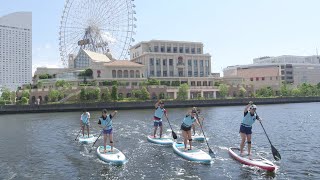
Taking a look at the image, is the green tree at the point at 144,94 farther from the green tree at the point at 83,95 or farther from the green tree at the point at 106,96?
the green tree at the point at 83,95

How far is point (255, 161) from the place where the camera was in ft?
75.0

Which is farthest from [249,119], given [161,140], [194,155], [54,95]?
[54,95]

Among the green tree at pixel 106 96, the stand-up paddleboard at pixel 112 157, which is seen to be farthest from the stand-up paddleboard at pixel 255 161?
the green tree at pixel 106 96

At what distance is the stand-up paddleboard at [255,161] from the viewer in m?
21.6

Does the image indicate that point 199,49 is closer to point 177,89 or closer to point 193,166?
point 177,89

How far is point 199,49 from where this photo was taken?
18200 centimetres

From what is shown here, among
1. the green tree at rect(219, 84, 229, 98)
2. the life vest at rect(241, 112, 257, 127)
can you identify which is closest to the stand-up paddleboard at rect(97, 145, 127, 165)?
the life vest at rect(241, 112, 257, 127)

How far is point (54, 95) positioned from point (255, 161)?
106743 mm

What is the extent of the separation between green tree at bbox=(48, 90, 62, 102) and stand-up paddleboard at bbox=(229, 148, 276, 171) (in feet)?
340

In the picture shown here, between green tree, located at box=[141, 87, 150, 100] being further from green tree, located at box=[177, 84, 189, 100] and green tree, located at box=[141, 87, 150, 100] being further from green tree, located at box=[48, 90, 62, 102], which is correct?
green tree, located at box=[48, 90, 62, 102]

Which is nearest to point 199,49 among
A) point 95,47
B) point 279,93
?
point 279,93

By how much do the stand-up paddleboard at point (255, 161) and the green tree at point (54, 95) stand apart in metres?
104

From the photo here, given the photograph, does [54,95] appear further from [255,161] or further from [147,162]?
[255,161]

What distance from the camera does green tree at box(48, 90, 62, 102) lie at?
121312 mm
